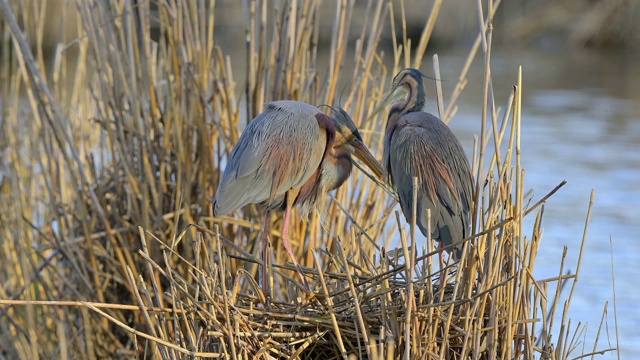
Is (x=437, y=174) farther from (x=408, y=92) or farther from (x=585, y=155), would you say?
(x=585, y=155)

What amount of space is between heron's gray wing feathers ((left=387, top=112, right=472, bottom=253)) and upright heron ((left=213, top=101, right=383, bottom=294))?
0.20m

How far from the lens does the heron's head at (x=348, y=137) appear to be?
2371 millimetres

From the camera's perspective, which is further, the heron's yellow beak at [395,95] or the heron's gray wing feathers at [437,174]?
the heron's yellow beak at [395,95]

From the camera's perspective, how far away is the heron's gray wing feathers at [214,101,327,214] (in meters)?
2.27

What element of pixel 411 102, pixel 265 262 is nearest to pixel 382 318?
pixel 265 262

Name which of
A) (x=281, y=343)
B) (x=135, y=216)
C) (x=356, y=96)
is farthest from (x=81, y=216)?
(x=281, y=343)

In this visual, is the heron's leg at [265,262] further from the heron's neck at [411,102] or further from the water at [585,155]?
the water at [585,155]

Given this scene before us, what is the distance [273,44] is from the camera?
2.93 m

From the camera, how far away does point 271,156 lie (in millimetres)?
2283

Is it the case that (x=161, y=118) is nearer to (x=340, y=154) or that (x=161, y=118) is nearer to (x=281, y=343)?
(x=340, y=154)

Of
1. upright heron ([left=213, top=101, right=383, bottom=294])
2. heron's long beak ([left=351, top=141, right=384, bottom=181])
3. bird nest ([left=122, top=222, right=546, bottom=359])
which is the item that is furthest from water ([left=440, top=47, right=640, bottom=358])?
bird nest ([left=122, top=222, right=546, bottom=359])

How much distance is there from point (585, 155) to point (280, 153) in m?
5.00

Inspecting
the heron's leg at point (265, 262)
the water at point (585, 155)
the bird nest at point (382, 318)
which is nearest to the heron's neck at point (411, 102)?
the heron's leg at point (265, 262)

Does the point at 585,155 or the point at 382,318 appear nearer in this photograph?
the point at 382,318
